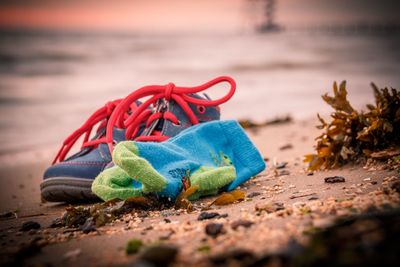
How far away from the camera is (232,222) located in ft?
5.50

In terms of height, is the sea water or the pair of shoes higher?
the sea water

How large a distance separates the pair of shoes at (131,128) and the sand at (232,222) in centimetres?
18

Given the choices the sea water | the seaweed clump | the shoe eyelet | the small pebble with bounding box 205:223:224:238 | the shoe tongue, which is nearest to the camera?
the small pebble with bounding box 205:223:224:238

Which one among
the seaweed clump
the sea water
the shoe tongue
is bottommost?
the seaweed clump

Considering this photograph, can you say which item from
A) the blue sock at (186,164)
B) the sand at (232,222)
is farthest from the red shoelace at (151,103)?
the sand at (232,222)

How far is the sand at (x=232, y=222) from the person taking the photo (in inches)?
56.7

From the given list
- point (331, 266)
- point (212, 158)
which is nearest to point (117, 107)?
point (212, 158)

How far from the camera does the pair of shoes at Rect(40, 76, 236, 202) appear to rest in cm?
264

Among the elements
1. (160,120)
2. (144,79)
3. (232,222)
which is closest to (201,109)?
(160,120)

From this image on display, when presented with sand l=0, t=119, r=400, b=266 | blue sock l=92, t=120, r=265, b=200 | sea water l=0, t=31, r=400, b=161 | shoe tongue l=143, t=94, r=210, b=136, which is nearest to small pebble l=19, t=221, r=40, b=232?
sand l=0, t=119, r=400, b=266

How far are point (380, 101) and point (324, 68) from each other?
1327cm

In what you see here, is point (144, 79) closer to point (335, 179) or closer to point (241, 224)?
point (335, 179)

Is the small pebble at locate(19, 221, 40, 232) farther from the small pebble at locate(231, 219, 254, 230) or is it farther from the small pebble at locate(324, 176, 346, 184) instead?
the small pebble at locate(324, 176, 346, 184)

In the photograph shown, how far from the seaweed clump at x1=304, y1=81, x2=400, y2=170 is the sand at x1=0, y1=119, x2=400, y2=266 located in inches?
3.8
